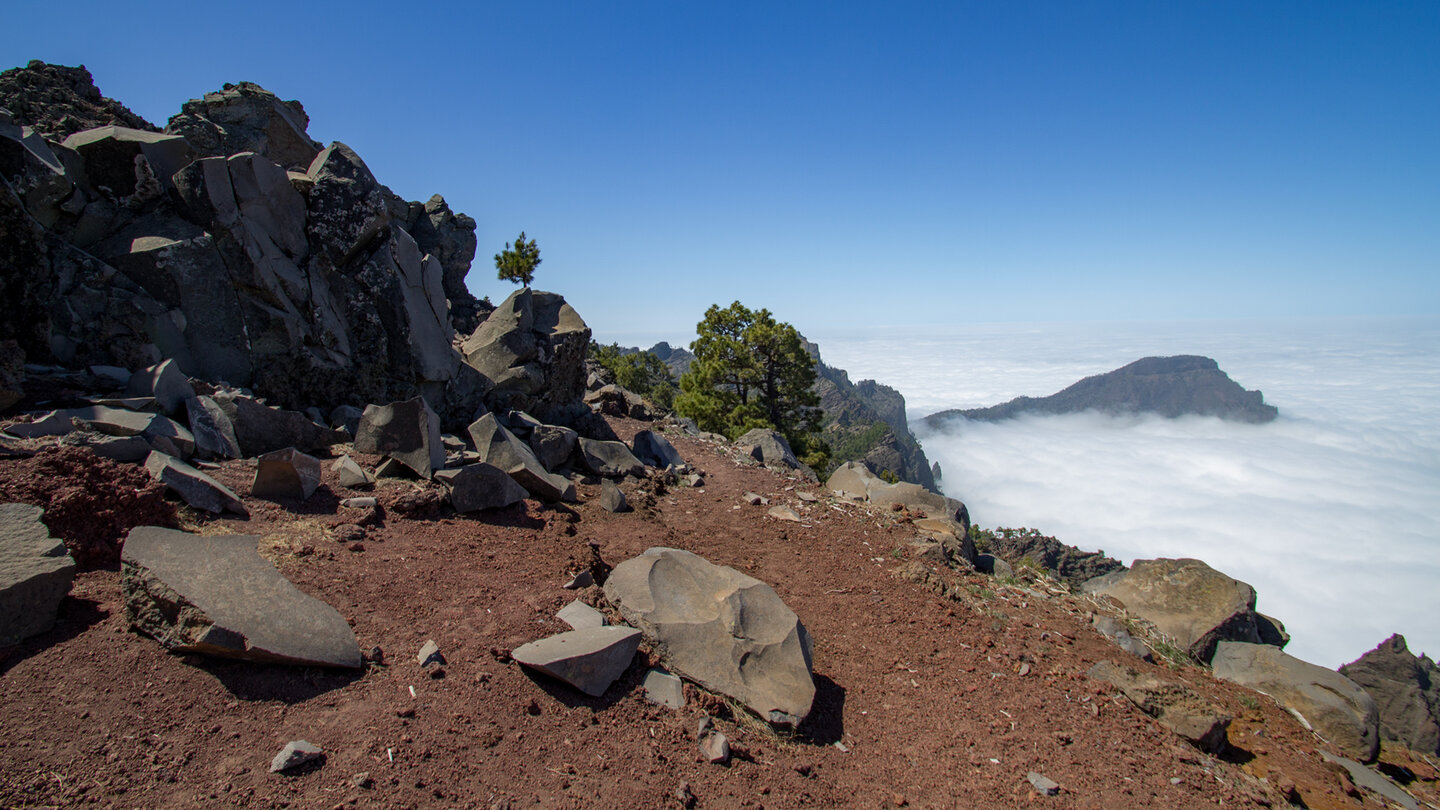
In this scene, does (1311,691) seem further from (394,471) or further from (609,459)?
(394,471)

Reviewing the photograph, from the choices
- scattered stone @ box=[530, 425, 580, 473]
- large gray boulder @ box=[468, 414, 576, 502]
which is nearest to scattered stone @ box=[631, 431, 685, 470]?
scattered stone @ box=[530, 425, 580, 473]

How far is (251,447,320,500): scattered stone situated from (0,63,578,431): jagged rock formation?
9.64ft

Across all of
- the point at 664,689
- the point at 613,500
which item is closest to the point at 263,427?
the point at 613,500

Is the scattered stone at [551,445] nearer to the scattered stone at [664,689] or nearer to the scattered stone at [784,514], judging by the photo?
the scattered stone at [784,514]

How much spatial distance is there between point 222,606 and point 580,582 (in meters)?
3.03

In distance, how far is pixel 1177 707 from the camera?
5.62 metres

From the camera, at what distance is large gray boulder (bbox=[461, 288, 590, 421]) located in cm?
1268

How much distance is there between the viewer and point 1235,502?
161875 mm

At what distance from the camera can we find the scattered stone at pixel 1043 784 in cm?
461

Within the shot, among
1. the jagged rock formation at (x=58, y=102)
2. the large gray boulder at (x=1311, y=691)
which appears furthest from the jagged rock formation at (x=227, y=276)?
the large gray boulder at (x=1311, y=691)

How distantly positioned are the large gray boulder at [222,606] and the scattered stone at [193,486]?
1.40m

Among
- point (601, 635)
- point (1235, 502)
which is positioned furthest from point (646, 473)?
point (1235, 502)

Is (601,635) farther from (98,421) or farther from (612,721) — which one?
(98,421)

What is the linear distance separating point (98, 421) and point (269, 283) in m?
3.91
